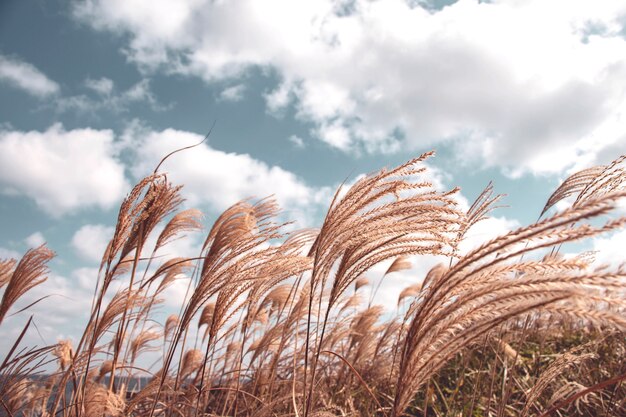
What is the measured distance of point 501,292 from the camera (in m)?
1.25

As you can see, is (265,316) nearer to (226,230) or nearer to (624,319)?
(226,230)

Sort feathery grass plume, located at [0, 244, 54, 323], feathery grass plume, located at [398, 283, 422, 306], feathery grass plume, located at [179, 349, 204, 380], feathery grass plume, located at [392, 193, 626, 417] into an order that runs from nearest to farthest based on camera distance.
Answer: feathery grass plume, located at [392, 193, 626, 417]
feathery grass plume, located at [0, 244, 54, 323]
feathery grass plume, located at [179, 349, 204, 380]
feathery grass plume, located at [398, 283, 422, 306]

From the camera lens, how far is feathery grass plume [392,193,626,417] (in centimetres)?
107

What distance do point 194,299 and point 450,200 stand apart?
1.26 meters

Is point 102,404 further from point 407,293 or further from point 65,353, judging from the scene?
point 407,293

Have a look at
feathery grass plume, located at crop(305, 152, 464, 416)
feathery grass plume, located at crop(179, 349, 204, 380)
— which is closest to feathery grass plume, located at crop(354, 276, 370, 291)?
feathery grass plume, located at crop(179, 349, 204, 380)

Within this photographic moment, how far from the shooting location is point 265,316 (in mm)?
4793

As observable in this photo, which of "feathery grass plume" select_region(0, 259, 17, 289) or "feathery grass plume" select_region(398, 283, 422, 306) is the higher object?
"feathery grass plume" select_region(398, 283, 422, 306)

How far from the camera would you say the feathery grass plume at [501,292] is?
1.07m

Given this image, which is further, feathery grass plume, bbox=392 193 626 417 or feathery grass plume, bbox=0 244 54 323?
feathery grass plume, bbox=0 244 54 323

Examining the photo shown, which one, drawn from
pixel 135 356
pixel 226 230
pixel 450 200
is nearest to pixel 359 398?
pixel 135 356

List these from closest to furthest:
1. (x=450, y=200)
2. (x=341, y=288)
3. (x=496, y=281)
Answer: (x=496, y=281)
(x=450, y=200)
(x=341, y=288)

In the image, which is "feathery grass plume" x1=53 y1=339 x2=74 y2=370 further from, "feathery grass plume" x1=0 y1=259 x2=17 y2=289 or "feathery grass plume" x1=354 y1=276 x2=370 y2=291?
"feathery grass plume" x1=354 y1=276 x2=370 y2=291

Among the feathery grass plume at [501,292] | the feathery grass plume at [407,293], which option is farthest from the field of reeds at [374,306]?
the feathery grass plume at [407,293]
